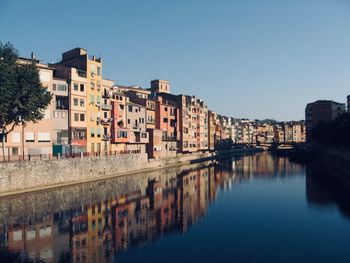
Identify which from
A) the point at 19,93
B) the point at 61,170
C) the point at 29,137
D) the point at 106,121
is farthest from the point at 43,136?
the point at 106,121

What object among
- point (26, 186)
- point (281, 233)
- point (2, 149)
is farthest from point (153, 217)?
point (2, 149)

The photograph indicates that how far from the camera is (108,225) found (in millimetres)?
32812

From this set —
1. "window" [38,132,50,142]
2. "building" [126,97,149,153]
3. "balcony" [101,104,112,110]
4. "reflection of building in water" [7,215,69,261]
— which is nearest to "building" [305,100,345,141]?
"building" [126,97,149,153]

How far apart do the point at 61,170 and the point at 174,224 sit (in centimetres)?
2558

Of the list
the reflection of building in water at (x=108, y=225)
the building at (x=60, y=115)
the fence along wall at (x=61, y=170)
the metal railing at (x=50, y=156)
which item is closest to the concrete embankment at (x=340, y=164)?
the reflection of building in water at (x=108, y=225)

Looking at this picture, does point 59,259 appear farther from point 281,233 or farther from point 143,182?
point 143,182

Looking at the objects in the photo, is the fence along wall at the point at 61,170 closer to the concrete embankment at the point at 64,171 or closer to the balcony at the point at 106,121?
the concrete embankment at the point at 64,171

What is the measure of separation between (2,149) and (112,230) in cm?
2930

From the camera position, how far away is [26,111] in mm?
47156

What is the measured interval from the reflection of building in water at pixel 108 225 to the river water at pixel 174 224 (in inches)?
3.2

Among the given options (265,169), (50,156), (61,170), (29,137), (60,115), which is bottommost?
(265,169)

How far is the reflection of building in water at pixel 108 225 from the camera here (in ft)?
84.9

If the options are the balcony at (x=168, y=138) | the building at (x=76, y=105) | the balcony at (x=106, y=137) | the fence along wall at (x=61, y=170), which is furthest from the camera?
the balcony at (x=168, y=138)

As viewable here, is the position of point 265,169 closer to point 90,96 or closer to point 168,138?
Answer: point 168,138
